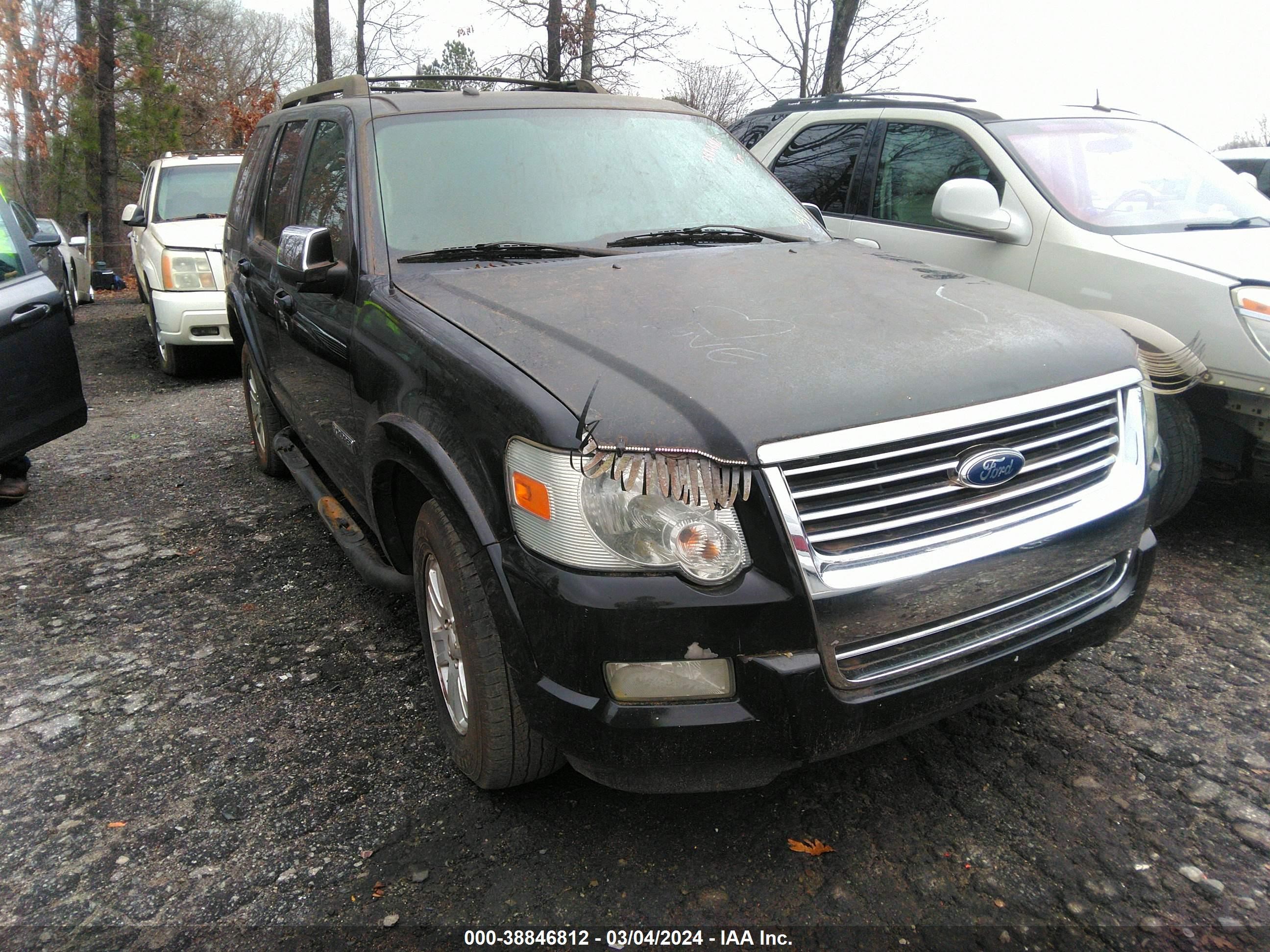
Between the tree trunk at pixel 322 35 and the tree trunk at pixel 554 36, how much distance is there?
4.79 m

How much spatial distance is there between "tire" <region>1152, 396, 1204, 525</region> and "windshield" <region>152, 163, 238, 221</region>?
8.72 m

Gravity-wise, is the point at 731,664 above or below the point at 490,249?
below

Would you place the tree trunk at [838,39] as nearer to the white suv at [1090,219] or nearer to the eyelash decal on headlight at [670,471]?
the white suv at [1090,219]

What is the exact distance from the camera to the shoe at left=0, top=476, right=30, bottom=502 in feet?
17.1

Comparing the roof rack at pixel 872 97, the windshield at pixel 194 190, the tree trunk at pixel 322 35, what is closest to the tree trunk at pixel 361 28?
the tree trunk at pixel 322 35

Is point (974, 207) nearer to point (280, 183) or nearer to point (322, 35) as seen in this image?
point (280, 183)

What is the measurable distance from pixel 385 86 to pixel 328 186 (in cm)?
125

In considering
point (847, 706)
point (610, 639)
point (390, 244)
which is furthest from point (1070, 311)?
point (390, 244)

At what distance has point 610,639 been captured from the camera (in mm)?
1981

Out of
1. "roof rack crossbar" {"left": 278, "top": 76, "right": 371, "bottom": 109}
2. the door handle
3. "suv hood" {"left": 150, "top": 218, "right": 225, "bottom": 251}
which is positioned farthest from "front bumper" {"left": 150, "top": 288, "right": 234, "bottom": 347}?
"roof rack crossbar" {"left": 278, "top": 76, "right": 371, "bottom": 109}

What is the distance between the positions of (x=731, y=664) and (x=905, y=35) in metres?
14.4

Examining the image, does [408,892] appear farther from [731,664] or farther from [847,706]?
[847,706]

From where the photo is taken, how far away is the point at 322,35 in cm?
1767

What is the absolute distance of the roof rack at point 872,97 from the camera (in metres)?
5.46
